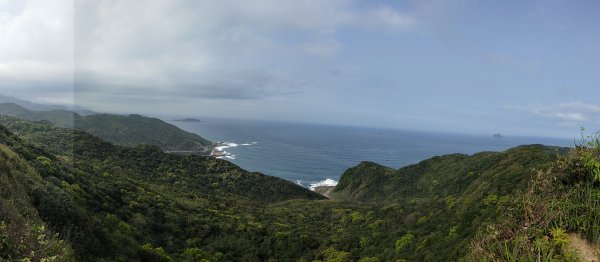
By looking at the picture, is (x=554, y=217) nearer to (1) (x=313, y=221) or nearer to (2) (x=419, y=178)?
(1) (x=313, y=221)

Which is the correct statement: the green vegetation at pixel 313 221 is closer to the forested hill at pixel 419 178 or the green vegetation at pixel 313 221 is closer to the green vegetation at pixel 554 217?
the green vegetation at pixel 554 217

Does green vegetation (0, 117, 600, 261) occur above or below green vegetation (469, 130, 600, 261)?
below

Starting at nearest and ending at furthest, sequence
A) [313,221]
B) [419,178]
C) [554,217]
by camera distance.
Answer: [554,217]
[313,221]
[419,178]

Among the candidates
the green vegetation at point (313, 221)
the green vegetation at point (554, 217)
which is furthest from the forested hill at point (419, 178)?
the green vegetation at point (554, 217)

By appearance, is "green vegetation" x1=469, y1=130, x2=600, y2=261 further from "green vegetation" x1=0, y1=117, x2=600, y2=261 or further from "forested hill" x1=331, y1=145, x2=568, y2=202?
"forested hill" x1=331, y1=145, x2=568, y2=202

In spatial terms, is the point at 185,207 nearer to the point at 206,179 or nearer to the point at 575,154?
the point at 575,154

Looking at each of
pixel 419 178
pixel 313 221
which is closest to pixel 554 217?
pixel 313 221

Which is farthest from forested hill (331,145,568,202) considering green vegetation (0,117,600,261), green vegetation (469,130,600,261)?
green vegetation (469,130,600,261)

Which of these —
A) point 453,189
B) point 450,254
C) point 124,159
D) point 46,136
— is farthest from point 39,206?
point 46,136

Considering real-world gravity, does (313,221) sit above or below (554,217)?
below

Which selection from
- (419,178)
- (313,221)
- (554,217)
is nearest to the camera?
(554,217)

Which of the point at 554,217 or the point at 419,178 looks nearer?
the point at 554,217
